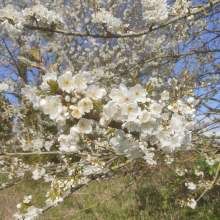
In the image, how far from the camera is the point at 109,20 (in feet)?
7.94

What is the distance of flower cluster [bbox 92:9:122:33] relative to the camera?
7.82 ft

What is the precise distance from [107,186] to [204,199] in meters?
2.52

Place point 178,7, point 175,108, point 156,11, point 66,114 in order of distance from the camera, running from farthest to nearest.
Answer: point 178,7
point 156,11
point 175,108
point 66,114

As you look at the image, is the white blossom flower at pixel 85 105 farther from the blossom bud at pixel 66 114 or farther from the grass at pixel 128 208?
the grass at pixel 128 208

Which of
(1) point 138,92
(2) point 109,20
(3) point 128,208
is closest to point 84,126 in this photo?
(1) point 138,92

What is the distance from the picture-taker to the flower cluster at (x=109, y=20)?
238 cm

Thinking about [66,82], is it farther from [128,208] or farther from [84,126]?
[128,208]

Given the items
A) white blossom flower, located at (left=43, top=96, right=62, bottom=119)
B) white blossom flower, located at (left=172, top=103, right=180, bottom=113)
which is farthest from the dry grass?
white blossom flower, located at (left=43, top=96, right=62, bottom=119)

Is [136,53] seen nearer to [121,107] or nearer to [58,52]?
[58,52]

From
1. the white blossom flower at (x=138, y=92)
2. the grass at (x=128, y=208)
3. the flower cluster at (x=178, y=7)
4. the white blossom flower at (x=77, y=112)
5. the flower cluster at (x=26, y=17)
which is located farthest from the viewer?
the grass at (x=128, y=208)

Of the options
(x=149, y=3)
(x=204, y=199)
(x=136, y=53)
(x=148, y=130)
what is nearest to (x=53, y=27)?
(x=149, y=3)

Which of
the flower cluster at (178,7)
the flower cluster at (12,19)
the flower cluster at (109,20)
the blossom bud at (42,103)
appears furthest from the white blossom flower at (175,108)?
the flower cluster at (178,7)

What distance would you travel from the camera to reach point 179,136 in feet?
3.77

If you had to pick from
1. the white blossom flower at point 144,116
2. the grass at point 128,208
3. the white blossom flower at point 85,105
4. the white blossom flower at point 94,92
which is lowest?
the grass at point 128,208
